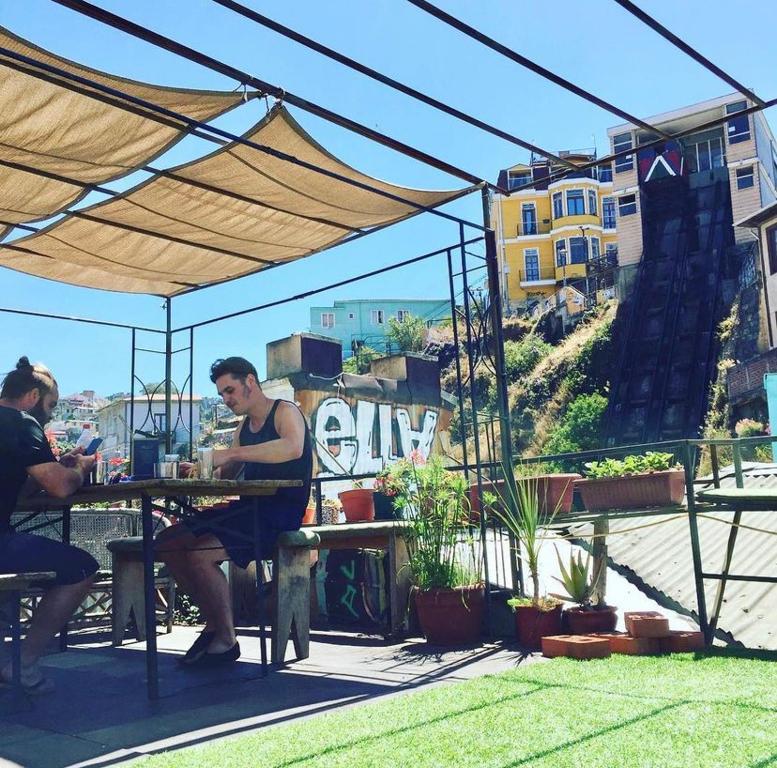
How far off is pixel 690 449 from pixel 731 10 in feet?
7.59

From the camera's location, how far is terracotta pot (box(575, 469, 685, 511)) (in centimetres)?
530

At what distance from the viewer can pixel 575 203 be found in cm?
5906

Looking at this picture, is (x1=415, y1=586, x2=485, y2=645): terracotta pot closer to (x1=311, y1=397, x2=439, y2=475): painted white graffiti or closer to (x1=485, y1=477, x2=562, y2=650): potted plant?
(x1=485, y1=477, x2=562, y2=650): potted plant

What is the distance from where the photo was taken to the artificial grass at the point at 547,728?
7.89ft

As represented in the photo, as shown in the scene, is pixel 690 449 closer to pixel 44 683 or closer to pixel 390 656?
pixel 390 656

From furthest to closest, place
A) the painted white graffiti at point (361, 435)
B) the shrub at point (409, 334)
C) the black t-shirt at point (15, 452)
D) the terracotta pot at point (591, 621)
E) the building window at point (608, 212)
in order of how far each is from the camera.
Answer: the building window at point (608, 212) < the shrub at point (409, 334) < the painted white graffiti at point (361, 435) < the terracotta pot at point (591, 621) < the black t-shirt at point (15, 452)

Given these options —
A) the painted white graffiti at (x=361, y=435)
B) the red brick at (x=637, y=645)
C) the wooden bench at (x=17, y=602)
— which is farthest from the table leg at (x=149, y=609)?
the painted white graffiti at (x=361, y=435)

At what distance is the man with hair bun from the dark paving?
9.7 inches

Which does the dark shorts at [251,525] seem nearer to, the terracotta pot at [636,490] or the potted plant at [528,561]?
the potted plant at [528,561]

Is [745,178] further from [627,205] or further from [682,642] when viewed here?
[682,642]

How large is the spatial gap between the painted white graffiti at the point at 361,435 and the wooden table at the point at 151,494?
60.8 feet

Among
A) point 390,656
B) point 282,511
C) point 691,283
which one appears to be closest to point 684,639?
point 390,656

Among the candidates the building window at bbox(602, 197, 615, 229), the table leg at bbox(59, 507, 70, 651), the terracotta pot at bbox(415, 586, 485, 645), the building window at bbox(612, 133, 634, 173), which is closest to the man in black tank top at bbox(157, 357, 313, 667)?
the terracotta pot at bbox(415, 586, 485, 645)

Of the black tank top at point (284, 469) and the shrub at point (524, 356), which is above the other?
the shrub at point (524, 356)
